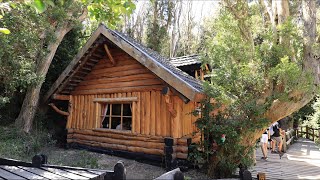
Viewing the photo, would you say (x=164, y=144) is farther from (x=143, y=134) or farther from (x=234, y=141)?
(x=234, y=141)

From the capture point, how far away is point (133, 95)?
8.27 meters

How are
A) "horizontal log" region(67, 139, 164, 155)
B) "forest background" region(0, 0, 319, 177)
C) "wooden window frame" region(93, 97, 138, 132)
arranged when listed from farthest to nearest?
"wooden window frame" region(93, 97, 138, 132)
"horizontal log" region(67, 139, 164, 155)
"forest background" region(0, 0, 319, 177)

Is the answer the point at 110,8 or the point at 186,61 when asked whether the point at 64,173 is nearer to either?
the point at 110,8

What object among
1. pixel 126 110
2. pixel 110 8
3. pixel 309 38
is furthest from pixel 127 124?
pixel 309 38

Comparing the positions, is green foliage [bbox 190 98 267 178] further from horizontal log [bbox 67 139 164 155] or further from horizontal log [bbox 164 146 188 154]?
horizontal log [bbox 67 139 164 155]

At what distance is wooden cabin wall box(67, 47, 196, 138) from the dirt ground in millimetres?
997

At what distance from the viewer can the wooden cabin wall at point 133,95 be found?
7469mm

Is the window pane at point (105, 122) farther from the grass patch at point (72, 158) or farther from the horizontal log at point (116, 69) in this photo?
the horizontal log at point (116, 69)

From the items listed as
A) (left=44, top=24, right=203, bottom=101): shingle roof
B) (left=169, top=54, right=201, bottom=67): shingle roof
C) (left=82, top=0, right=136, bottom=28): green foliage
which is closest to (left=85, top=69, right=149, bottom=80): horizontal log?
(left=44, top=24, right=203, bottom=101): shingle roof

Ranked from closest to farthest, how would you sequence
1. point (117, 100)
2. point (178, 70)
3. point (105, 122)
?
point (117, 100), point (178, 70), point (105, 122)

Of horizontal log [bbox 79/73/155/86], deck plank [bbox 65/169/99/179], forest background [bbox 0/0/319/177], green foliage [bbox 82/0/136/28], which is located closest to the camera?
deck plank [bbox 65/169/99/179]

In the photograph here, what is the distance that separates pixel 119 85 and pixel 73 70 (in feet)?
6.44

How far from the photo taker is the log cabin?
23.3 ft

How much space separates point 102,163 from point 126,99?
2.15m
